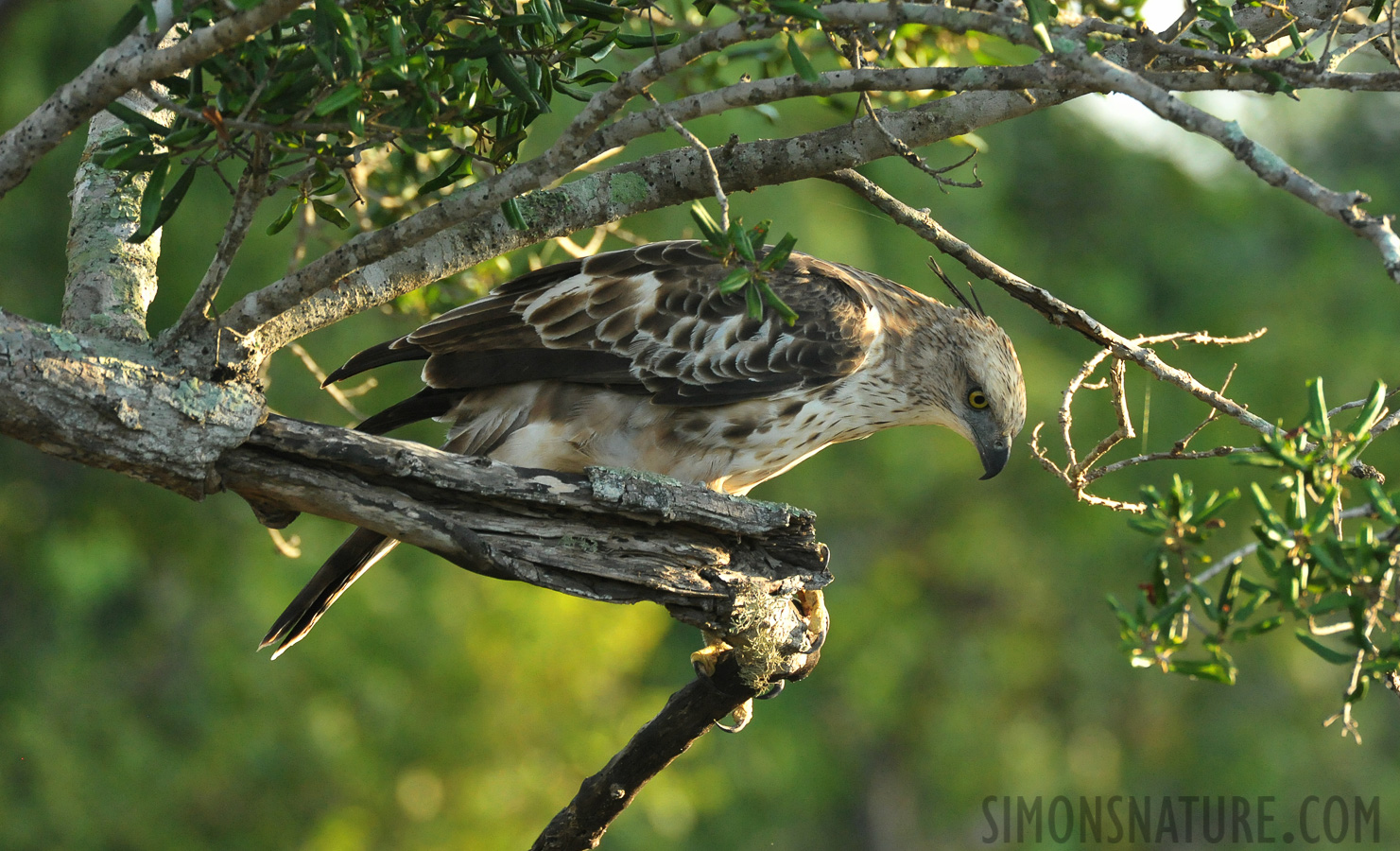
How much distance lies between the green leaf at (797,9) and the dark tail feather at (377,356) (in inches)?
66.9

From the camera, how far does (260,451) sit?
2385mm

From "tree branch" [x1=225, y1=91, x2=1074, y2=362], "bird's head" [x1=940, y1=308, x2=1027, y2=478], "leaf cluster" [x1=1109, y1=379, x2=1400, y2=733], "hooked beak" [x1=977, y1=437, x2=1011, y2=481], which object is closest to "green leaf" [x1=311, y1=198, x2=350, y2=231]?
"tree branch" [x1=225, y1=91, x2=1074, y2=362]

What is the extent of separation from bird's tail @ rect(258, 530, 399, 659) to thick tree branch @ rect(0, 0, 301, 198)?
132 centimetres

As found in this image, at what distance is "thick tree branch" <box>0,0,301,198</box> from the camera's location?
1869mm

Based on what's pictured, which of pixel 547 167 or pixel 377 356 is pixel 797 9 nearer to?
pixel 547 167

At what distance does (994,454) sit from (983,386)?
0.25 metres

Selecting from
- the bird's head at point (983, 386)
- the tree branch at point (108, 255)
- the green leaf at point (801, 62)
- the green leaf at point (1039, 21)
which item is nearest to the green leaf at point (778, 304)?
the green leaf at point (801, 62)

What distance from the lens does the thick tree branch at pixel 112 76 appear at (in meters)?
1.87

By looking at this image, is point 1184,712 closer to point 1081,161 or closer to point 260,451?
point 1081,161

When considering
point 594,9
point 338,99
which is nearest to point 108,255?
point 338,99

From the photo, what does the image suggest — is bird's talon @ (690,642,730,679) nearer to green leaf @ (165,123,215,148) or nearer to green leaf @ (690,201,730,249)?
green leaf @ (690,201,730,249)

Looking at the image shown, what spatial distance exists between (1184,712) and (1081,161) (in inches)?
338

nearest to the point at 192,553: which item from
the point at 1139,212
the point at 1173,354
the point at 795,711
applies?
the point at 795,711

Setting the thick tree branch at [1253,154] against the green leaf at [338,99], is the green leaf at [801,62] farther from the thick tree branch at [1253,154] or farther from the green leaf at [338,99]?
the green leaf at [338,99]
